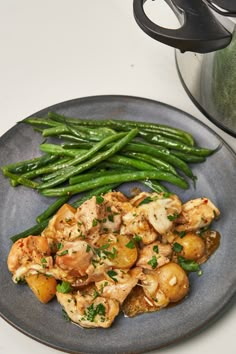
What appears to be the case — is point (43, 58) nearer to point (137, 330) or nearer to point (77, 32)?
point (77, 32)

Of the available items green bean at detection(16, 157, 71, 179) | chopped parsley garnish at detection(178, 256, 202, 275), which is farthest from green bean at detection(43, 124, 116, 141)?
chopped parsley garnish at detection(178, 256, 202, 275)

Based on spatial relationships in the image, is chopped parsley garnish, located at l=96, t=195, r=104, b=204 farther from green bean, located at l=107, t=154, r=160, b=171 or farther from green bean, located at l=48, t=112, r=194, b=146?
green bean, located at l=48, t=112, r=194, b=146

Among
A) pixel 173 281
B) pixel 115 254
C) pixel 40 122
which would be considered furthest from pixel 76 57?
pixel 173 281

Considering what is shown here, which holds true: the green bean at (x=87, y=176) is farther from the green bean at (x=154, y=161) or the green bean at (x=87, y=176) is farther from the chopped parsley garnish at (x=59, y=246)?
the chopped parsley garnish at (x=59, y=246)

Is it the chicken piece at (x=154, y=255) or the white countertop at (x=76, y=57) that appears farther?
the white countertop at (x=76, y=57)

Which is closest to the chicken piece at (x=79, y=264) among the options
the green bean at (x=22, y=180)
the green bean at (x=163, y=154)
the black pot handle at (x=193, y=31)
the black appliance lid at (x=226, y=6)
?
the green bean at (x=22, y=180)

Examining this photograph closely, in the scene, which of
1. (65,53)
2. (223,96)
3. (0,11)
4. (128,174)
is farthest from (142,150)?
(0,11)
